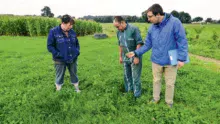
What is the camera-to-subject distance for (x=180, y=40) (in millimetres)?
4598

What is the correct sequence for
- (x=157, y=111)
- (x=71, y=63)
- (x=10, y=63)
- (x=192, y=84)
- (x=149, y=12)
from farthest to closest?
1. (x=10, y=63)
2. (x=192, y=84)
3. (x=71, y=63)
4. (x=157, y=111)
5. (x=149, y=12)

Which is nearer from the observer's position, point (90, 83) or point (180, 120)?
point (180, 120)

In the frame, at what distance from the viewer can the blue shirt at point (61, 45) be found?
18.2 feet

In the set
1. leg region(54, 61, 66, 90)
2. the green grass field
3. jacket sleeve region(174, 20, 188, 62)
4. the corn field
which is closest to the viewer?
jacket sleeve region(174, 20, 188, 62)

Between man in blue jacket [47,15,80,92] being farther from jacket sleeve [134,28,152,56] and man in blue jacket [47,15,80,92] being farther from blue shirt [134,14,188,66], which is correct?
blue shirt [134,14,188,66]

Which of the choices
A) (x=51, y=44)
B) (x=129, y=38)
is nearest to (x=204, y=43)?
(x=129, y=38)

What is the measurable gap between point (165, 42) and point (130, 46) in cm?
99

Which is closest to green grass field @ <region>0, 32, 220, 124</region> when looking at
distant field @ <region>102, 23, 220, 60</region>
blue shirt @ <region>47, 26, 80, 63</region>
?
blue shirt @ <region>47, 26, 80, 63</region>

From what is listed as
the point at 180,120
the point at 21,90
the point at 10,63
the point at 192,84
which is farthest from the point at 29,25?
the point at 180,120

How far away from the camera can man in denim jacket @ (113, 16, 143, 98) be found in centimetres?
534

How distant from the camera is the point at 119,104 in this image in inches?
216

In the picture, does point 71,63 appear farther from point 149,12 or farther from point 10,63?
point 10,63

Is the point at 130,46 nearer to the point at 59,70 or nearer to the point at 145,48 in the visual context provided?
the point at 145,48

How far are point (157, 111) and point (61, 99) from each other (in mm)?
2287
